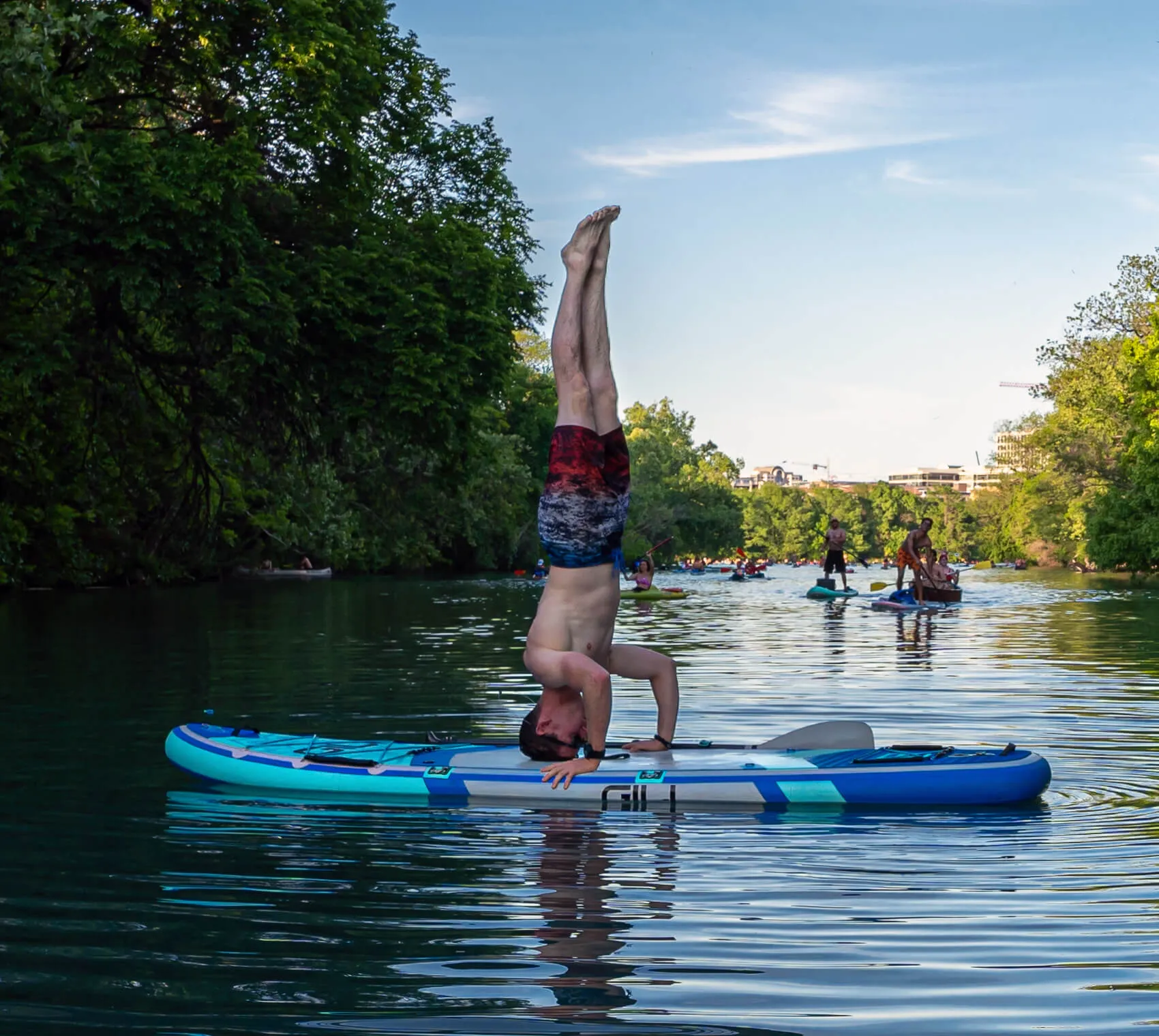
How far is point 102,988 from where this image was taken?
4637 mm

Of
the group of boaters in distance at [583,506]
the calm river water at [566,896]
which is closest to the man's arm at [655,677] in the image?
the group of boaters in distance at [583,506]

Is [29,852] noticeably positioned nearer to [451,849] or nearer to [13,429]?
[451,849]

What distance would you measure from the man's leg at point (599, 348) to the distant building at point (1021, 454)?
68719 mm

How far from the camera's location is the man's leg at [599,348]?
8.09 metres

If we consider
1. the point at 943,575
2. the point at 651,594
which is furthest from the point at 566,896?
the point at 651,594

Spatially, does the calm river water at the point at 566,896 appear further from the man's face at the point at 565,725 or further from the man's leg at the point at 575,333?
the man's leg at the point at 575,333

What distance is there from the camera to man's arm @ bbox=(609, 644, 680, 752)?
860 cm

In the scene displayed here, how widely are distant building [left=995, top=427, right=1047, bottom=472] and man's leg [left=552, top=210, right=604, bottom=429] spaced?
68755mm

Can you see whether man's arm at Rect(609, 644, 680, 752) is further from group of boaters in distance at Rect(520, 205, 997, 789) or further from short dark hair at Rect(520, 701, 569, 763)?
short dark hair at Rect(520, 701, 569, 763)

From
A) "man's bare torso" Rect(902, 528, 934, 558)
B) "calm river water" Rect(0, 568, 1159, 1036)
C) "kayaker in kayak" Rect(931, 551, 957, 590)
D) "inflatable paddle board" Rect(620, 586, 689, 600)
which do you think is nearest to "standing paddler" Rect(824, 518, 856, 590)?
"kayaker in kayak" Rect(931, 551, 957, 590)

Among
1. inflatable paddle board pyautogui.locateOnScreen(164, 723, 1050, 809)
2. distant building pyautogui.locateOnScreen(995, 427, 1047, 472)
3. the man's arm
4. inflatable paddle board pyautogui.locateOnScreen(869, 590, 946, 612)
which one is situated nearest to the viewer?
inflatable paddle board pyautogui.locateOnScreen(164, 723, 1050, 809)

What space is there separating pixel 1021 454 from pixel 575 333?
8553 cm

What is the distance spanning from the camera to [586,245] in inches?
321

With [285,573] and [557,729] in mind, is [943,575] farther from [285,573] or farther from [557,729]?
[285,573]
